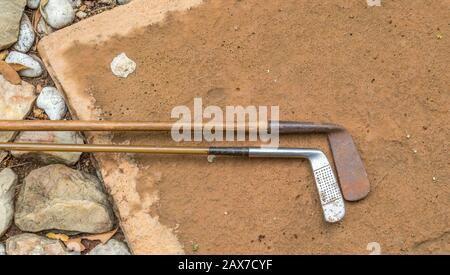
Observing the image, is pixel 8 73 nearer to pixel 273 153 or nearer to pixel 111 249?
pixel 111 249

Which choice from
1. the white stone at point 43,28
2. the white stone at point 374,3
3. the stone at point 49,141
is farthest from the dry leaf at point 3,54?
the white stone at point 374,3

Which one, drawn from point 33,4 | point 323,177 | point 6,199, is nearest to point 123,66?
point 33,4

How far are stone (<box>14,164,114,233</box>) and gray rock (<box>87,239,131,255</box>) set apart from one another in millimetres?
70

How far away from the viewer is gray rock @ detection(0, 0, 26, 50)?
2979 mm

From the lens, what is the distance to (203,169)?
2.81 meters

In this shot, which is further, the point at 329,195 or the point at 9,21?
the point at 9,21

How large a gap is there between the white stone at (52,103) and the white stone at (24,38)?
0.84 ft

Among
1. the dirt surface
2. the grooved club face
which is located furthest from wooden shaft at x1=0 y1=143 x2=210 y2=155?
the grooved club face

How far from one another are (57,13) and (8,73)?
0.38 meters

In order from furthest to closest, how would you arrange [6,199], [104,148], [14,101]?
[14,101] < [6,199] < [104,148]

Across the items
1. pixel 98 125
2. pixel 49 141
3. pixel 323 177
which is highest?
pixel 98 125

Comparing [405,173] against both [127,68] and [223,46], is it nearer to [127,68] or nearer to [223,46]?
[223,46]

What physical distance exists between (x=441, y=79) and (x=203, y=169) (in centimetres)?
120

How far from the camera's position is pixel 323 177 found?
8.96ft
